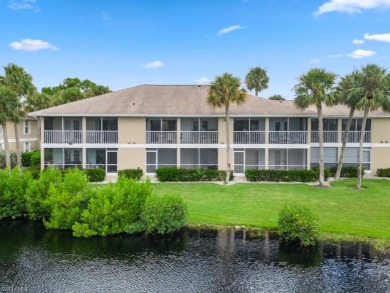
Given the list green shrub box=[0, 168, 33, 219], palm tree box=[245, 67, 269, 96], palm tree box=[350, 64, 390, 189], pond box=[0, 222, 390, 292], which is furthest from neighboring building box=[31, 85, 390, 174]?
palm tree box=[245, 67, 269, 96]

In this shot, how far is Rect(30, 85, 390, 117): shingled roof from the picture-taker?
1258 inches

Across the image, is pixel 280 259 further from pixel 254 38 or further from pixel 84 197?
pixel 254 38

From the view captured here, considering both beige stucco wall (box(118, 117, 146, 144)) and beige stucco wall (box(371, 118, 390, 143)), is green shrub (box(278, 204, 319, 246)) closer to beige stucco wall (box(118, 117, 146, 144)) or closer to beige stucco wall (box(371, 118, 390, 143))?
beige stucco wall (box(118, 117, 146, 144))

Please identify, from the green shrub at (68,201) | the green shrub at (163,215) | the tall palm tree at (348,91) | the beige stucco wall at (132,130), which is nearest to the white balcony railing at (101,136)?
the beige stucco wall at (132,130)

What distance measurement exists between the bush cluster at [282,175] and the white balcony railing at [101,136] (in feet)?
37.3

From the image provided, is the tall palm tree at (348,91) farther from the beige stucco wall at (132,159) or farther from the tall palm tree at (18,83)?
the tall palm tree at (18,83)

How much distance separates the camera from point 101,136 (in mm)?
32156

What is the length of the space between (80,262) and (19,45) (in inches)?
1991

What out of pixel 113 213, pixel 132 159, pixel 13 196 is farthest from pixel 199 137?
pixel 13 196

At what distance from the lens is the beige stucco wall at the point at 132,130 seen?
32.3 meters

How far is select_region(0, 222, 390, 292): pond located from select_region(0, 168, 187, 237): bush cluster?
2.23 ft

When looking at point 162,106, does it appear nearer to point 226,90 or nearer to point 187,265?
point 226,90

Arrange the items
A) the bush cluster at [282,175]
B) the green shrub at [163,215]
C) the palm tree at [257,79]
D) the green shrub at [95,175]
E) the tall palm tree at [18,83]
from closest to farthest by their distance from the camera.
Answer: the green shrub at [163,215] < the green shrub at [95,175] < the bush cluster at [282,175] < the tall palm tree at [18,83] < the palm tree at [257,79]

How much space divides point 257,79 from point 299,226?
1940 inches
